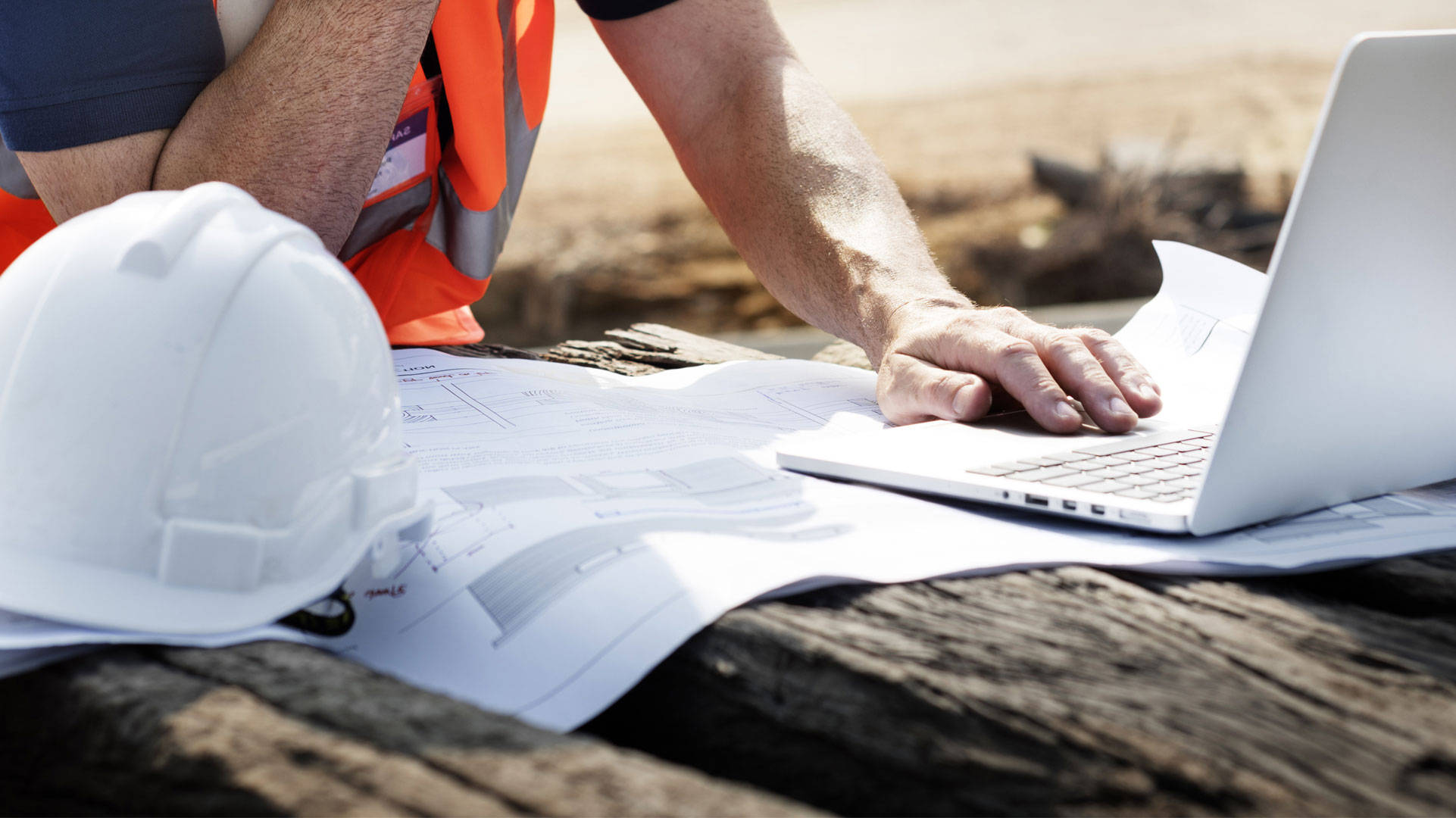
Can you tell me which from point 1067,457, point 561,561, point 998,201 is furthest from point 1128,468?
point 998,201

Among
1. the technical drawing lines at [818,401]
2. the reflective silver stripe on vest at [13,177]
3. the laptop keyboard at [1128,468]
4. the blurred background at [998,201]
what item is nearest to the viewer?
the laptop keyboard at [1128,468]

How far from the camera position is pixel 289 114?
1.05m

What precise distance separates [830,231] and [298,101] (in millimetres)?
586

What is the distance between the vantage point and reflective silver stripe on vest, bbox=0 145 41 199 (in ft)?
3.69

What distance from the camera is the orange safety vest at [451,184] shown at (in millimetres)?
1180

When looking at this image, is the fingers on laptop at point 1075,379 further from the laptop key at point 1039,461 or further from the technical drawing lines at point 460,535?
the technical drawing lines at point 460,535

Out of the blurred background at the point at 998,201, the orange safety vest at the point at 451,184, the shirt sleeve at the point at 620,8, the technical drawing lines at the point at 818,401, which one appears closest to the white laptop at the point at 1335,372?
the technical drawing lines at the point at 818,401

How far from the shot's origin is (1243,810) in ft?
1.34

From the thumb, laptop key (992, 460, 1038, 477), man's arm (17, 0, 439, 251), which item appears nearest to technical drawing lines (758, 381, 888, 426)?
the thumb

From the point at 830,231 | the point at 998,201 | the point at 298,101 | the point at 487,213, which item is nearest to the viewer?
the point at 298,101

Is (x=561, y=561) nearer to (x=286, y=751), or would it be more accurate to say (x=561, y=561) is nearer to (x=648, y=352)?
(x=286, y=751)

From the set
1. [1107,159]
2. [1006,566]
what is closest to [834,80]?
[1107,159]

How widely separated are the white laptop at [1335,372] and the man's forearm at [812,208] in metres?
0.39

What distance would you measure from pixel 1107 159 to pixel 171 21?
5196mm
